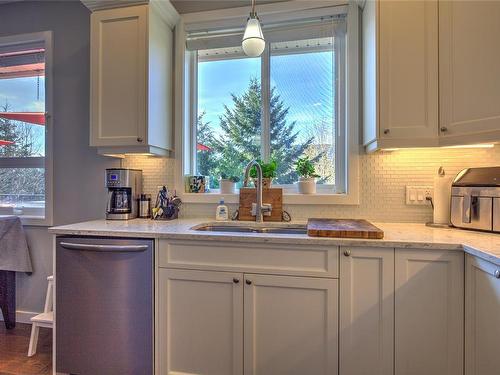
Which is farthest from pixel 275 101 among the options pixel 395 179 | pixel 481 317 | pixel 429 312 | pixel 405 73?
Result: pixel 481 317

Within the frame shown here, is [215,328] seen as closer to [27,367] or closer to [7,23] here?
[27,367]

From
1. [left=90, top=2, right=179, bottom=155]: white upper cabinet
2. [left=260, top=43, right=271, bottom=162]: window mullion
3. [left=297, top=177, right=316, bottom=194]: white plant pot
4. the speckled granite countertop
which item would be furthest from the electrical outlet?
[left=90, top=2, right=179, bottom=155]: white upper cabinet

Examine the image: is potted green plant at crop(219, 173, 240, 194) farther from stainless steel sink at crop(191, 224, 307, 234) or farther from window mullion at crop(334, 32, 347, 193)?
window mullion at crop(334, 32, 347, 193)

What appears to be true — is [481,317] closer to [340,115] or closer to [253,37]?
[340,115]

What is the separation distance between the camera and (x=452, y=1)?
155cm

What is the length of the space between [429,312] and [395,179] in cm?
89

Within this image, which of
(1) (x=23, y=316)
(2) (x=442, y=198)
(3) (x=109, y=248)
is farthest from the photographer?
(1) (x=23, y=316)

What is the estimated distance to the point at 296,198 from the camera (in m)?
2.07

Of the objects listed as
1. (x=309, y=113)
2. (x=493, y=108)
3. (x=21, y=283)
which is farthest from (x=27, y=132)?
(x=493, y=108)

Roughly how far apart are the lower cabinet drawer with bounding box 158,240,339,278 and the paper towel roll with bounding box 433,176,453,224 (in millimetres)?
837

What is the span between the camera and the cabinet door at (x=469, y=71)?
1.41 m

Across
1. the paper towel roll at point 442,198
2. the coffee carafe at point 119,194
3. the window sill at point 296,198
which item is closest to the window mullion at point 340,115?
the window sill at point 296,198

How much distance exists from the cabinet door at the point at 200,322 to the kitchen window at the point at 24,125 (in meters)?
1.54

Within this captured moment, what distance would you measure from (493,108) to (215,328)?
5.76ft
